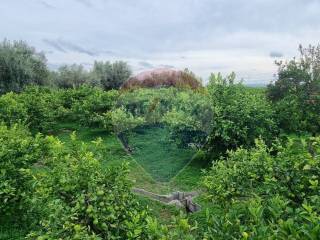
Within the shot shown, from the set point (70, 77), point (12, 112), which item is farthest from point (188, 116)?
point (70, 77)

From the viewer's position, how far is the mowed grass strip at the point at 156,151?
8.61m

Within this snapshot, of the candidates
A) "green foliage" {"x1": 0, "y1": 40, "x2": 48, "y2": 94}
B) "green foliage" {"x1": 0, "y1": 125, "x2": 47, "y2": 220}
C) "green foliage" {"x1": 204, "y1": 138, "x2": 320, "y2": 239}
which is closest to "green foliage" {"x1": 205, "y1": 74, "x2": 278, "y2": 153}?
"green foliage" {"x1": 204, "y1": 138, "x2": 320, "y2": 239}

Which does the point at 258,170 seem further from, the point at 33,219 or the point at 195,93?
the point at 33,219

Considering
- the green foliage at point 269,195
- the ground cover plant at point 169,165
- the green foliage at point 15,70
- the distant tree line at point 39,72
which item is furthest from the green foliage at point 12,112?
the green foliage at point 15,70

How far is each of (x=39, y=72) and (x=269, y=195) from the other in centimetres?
2844

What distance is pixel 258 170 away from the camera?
5.52 meters

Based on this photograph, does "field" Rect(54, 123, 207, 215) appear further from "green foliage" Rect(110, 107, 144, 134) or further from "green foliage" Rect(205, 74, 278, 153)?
"green foliage" Rect(205, 74, 278, 153)

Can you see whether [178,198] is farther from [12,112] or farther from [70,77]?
[70,77]

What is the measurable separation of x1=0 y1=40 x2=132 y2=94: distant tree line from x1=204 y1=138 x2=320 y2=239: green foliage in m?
18.5

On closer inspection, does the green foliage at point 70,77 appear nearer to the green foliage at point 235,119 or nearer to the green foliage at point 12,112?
the green foliage at point 12,112

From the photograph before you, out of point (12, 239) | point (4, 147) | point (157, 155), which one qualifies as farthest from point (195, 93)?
point (12, 239)

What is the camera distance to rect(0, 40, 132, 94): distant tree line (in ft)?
91.7

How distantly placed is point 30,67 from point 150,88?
23305mm

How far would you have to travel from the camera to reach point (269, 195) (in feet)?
15.4
